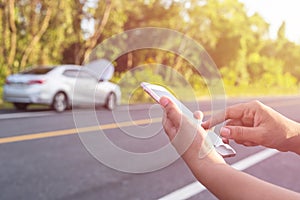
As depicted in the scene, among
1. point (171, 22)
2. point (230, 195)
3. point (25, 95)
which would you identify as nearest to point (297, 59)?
point (171, 22)

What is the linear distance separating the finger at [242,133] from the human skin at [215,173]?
0.38 metres

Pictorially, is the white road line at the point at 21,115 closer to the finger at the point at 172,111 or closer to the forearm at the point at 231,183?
the finger at the point at 172,111

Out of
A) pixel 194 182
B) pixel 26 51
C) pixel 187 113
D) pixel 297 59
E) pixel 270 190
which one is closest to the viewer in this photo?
pixel 270 190

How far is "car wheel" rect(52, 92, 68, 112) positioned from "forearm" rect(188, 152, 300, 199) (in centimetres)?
1219

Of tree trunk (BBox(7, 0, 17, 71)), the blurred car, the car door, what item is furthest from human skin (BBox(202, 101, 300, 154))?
tree trunk (BBox(7, 0, 17, 71))

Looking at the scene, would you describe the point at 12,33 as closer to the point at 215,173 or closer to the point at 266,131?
the point at 266,131

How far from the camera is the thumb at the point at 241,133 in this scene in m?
1.62

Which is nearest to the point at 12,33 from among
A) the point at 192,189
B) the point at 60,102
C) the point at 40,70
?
the point at 40,70

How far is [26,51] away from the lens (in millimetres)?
19078

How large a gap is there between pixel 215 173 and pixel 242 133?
1.65 ft

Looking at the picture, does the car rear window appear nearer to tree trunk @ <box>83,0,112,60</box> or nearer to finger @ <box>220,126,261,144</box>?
tree trunk @ <box>83,0,112,60</box>

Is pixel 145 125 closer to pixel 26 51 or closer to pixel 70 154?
pixel 70 154

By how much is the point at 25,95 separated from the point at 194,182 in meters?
8.72

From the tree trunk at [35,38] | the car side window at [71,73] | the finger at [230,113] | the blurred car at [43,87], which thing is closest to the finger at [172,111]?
the finger at [230,113]
